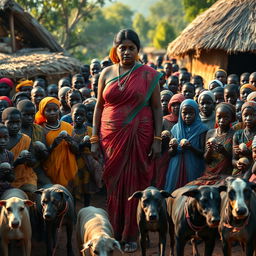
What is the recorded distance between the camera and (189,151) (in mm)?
6988

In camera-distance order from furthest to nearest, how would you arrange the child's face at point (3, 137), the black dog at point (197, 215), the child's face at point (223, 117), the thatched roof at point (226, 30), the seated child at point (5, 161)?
the thatched roof at point (226, 30) < the child's face at point (223, 117) < the child's face at point (3, 137) < the seated child at point (5, 161) < the black dog at point (197, 215)

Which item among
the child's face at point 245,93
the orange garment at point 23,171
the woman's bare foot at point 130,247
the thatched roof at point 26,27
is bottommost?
the woman's bare foot at point 130,247

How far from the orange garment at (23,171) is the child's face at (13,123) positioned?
0.16 metres

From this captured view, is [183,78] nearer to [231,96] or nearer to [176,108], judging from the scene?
[231,96]

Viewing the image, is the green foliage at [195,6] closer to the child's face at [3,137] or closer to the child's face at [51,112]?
the child's face at [51,112]

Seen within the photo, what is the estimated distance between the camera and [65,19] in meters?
26.7

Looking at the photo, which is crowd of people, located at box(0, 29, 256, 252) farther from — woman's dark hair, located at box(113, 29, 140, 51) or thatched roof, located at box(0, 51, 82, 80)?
thatched roof, located at box(0, 51, 82, 80)

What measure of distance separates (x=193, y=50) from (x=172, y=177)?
32.0 feet

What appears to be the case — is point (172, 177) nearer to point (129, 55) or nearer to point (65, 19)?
point (129, 55)

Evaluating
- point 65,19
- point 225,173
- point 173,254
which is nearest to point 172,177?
point 225,173

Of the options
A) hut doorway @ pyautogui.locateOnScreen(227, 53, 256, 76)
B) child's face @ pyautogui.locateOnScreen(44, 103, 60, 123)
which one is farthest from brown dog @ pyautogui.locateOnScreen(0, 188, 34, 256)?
hut doorway @ pyautogui.locateOnScreen(227, 53, 256, 76)

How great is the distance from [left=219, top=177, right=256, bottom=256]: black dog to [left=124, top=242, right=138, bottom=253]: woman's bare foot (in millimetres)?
1089

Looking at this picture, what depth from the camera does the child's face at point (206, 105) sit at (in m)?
7.49

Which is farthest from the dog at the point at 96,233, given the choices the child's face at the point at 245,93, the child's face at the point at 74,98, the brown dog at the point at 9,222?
the child's face at the point at 245,93
